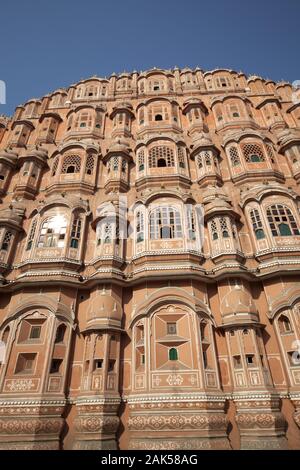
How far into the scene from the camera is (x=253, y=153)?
1727 centimetres

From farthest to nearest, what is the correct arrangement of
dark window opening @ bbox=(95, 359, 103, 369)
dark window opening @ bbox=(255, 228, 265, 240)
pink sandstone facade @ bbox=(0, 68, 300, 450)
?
dark window opening @ bbox=(255, 228, 265, 240) → dark window opening @ bbox=(95, 359, 103, 369) → pink sandstone facade @ bbox=(0, 68, 300, 450)

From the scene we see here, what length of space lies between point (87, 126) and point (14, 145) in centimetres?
553

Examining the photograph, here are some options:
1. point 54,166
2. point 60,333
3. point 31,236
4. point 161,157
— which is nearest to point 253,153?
point 161,157

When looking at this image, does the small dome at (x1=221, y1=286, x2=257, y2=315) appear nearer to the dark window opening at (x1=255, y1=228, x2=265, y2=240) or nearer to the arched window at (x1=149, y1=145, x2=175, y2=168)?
the dark window opening at (x1=255, y1=228, x2=265, y2=240)

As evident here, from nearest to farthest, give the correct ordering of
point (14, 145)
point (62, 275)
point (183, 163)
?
point (62, 275) → point (183, 163) → point (14, 145)

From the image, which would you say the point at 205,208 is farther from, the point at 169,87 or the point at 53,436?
the point at 169,87

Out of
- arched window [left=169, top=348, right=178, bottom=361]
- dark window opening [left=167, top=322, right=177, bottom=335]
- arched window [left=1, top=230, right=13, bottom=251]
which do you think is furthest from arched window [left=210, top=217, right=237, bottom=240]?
arched window [left=1, top=230, right=13, bottom=251]

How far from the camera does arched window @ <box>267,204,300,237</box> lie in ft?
43.2

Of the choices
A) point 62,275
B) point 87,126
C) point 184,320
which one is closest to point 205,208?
point 184,320

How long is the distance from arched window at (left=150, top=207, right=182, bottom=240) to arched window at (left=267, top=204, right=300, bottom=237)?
4515 mm

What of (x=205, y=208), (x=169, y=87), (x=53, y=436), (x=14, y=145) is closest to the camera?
(x=53, y=436)

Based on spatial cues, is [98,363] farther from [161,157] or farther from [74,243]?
[161,157]

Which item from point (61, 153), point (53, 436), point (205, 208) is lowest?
point (53, 436)
